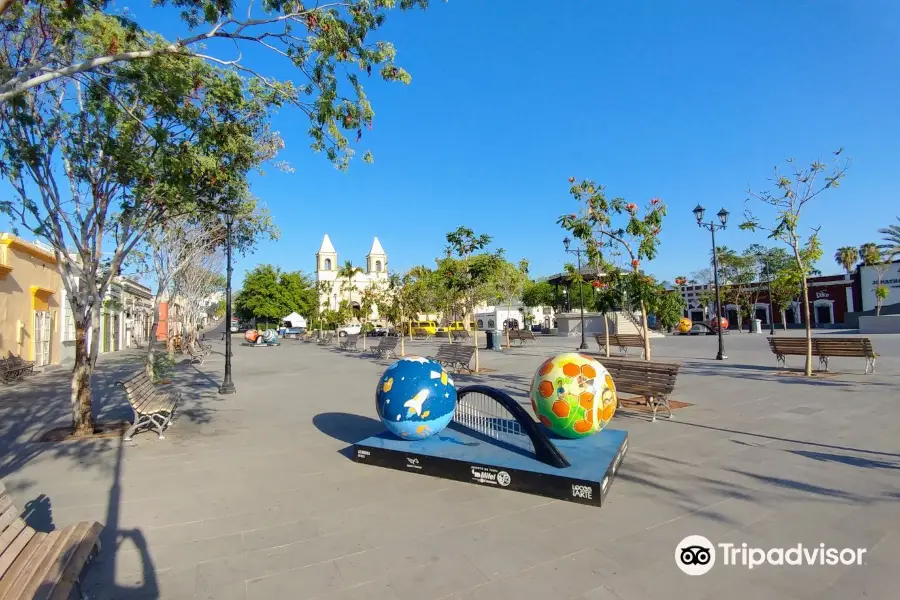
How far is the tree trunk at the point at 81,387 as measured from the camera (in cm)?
814

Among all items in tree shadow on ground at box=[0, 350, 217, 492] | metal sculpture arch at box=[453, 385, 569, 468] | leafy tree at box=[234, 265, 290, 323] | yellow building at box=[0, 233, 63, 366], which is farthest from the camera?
leafy tree at box=[234, 265, 290, 323]

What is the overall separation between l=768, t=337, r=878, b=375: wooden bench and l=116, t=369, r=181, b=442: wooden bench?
15.7 meters

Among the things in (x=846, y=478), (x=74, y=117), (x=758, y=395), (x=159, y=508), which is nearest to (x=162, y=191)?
(x=74, y=117)

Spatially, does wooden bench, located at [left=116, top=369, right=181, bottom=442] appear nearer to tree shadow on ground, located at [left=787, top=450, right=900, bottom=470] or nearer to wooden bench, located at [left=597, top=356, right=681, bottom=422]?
wooden bench, located at [left=597, top=356, right=681, bottom=422]

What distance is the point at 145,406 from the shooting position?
813 centimetres

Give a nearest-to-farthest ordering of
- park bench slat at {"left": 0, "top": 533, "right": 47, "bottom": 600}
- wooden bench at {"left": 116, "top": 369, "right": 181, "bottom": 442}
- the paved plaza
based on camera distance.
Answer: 1. park bench slat at {"left": 0, "top": 533, "right": 47, "bottom": 600}
2. the paved plaza
3. wooden bench at {"left": 116, "top": 369, "right": 181, "bottom": 442}

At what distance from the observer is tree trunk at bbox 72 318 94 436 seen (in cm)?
814

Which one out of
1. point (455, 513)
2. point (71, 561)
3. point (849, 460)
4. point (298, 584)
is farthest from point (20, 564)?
point (849, 460)

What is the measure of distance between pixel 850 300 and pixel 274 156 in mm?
63856

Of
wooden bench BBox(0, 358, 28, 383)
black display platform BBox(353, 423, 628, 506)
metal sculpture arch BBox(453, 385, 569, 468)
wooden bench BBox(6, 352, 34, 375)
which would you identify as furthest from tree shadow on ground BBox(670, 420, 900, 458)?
wooden bench BBox(6, 352, 34, 375)

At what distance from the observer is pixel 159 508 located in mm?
5078

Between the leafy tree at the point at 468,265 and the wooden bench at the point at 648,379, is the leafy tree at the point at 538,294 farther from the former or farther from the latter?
the wooden bench at the point at 648,379

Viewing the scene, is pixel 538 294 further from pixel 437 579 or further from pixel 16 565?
pixel 16 565

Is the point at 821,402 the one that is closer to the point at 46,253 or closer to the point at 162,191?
the point at 162,191
